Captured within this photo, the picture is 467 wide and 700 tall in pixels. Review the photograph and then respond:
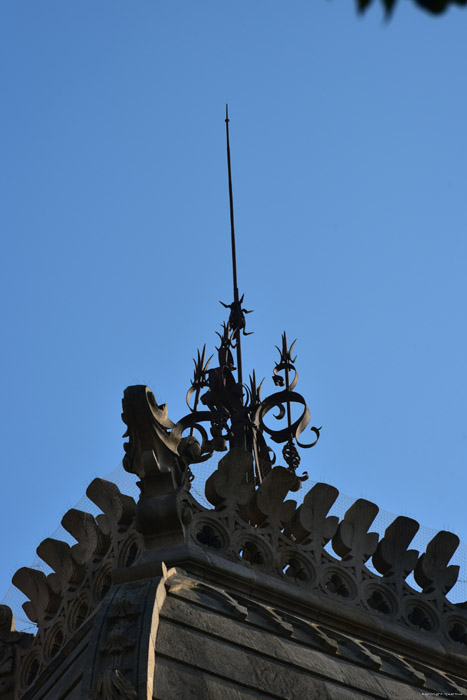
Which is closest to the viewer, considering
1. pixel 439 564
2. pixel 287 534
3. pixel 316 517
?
pixel 316 517

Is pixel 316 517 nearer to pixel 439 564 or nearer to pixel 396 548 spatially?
pixel 396 548

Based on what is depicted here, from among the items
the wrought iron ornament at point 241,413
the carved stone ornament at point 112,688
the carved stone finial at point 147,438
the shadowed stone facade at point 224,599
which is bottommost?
the carved stone ornament at point 112,688

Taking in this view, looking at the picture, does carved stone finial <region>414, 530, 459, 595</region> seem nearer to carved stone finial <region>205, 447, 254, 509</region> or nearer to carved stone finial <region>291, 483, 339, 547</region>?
carved stone finial <region>291, 483, 339, 547</region>

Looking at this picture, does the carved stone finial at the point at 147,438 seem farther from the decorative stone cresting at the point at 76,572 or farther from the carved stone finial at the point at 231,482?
the decorative stone cresting at the point at 76,572

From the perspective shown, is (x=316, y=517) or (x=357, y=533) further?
(x=357, y=533)

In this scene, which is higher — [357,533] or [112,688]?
[357,533]

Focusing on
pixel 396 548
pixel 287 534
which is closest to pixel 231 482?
pixel 287 534

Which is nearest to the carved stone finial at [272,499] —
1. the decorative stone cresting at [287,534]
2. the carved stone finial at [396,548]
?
the decorative stone cresting at [287,534]

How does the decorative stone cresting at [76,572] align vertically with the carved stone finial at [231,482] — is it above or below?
below

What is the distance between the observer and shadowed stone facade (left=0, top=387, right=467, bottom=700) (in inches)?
392

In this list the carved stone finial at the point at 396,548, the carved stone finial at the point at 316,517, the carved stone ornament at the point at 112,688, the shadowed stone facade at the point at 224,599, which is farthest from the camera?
the carved stone finial at the point at 396,548

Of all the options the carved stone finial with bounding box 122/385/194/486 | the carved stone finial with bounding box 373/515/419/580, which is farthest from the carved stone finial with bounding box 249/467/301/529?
the carved stone finial with bounding box 373/515/419/580

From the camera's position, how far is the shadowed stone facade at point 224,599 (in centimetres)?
995

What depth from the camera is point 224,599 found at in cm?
1115
